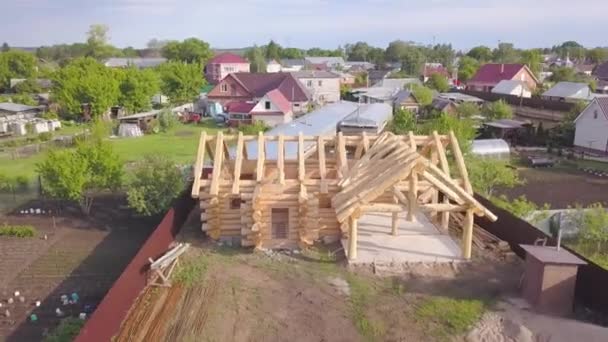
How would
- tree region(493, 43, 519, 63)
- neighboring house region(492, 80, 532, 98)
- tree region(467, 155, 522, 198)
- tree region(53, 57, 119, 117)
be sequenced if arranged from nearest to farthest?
tree region(467, 155, 522, 198) → tree region(53, 57, 119, 117) → neighboring house region(492, 80, 532, 98) → tree region(493, 43, 519, 63)

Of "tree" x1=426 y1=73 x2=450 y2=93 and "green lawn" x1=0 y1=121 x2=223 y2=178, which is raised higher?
"tree" x1=426 y1=73 x2=450 y2=93

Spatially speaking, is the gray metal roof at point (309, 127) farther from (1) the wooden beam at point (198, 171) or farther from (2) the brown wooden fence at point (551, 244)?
(2) the brown wooden fence at point (551, 244)

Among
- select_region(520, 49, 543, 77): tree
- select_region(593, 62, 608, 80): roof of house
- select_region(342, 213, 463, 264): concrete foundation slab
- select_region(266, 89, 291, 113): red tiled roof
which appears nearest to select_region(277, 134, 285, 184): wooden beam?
select_region(342, 213, 463, 264): concrete foundation slab

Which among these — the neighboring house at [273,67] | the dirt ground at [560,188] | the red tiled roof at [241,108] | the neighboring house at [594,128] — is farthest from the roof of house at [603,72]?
the red tiled roof at [241,108]

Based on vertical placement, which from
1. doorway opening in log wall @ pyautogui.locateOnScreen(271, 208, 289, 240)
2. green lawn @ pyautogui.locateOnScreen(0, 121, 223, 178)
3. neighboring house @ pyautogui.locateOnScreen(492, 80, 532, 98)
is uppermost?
neighboring house @ pyautogui.locateOnScreen(492, 80, 532, 98)

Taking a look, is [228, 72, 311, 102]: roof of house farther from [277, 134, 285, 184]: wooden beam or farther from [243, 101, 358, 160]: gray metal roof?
[277, 134, 285, 184]: wooden beam

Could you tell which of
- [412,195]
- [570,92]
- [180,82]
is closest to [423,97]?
[570,92]
